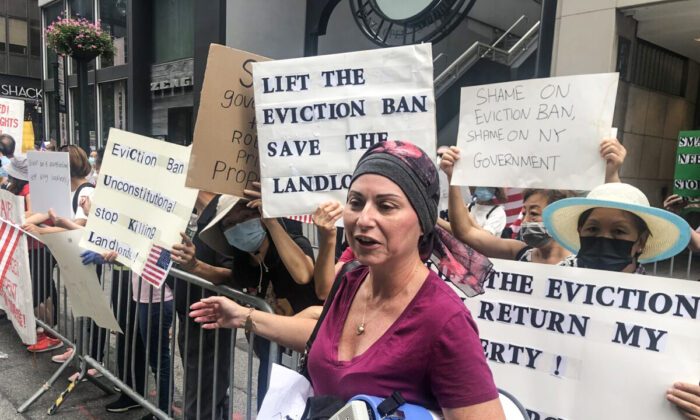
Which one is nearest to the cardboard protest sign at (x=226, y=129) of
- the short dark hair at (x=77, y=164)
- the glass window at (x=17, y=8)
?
the short dark hair at (x=77, y=164)

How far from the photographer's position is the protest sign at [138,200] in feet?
9.38

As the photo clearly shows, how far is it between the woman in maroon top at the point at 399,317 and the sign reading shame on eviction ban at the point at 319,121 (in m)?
0.71

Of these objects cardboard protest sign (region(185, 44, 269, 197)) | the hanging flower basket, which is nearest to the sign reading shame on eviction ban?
cardboard protest sign (region(185, 44, 269, 197))

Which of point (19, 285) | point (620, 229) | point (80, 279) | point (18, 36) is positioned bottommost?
point (19, 285)

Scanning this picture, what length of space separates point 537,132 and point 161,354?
8.84 feet

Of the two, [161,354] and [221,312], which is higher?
[221,312]

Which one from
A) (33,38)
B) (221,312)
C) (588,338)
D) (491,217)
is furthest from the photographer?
(33,38)

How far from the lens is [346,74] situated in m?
2.32

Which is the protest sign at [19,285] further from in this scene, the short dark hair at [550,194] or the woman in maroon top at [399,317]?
the short dark hair at [550,194]

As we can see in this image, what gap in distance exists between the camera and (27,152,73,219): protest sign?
3.93 m

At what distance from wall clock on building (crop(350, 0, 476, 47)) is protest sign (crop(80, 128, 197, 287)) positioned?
4370 mm

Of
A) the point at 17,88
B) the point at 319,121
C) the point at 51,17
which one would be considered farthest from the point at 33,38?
the point at 319,121

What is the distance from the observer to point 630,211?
6.79 feet

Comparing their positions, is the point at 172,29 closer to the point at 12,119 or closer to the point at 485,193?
the point at 12,119
